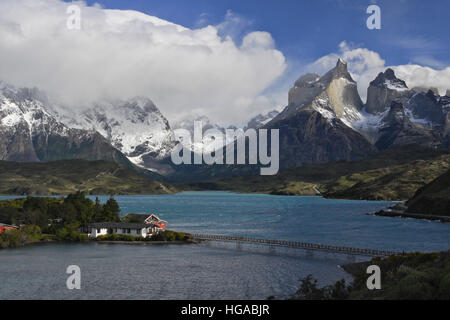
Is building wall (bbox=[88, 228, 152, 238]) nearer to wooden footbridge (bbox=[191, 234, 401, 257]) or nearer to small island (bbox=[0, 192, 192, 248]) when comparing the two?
small island (bbox=[0, 192, 192, 248])

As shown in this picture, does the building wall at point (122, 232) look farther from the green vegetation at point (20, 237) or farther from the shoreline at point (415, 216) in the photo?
the shoreline at point (415, 216)

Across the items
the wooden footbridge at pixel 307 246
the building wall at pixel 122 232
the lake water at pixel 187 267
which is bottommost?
the lake water at pixel 187 267

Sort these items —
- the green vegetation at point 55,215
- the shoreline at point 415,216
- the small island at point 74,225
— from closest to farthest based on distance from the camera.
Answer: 1. the small island at point 74,225
2. the green vegetation at point 55,215
3. the shoreline at point 415,216

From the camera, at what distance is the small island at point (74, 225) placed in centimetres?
→ 11712

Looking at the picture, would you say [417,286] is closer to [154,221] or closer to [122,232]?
[122,232]

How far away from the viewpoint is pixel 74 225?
414 feet

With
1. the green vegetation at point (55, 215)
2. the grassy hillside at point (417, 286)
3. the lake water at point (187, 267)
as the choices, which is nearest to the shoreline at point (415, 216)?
the lake water at point (187, 267)

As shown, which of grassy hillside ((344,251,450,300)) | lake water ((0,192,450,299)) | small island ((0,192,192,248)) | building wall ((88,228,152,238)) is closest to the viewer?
grassy hillside ((344,251,450,300))

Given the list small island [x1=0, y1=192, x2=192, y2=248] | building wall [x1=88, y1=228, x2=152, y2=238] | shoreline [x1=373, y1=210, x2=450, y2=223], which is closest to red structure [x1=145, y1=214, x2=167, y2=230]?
small island [x1=0, y1=192, x2=192, y2=248]

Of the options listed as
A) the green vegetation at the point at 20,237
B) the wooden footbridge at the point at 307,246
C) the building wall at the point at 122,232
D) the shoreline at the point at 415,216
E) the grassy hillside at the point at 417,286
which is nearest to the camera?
the grassy hillside at the point at 417,286

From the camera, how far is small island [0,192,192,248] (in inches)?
4611
